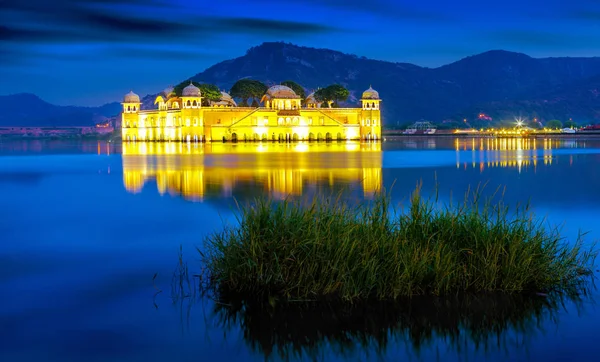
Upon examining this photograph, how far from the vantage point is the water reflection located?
295 inches

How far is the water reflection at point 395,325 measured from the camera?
7480mm

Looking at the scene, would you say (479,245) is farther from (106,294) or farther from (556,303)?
(106,294)

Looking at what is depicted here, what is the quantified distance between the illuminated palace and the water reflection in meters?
99.5

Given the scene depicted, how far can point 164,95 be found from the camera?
419ft

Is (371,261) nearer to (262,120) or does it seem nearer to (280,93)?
(262,120)

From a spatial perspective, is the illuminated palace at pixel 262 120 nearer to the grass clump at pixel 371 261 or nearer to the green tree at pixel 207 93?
the green tree at pixel 207 93

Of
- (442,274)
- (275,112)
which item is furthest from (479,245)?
(275,112)

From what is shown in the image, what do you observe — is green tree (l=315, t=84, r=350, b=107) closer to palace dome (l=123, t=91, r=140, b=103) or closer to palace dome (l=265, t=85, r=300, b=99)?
palace dome (l=265, t=85, r=300, b=99)

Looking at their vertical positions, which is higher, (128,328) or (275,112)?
(275,112)

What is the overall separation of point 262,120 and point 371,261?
100431 mm

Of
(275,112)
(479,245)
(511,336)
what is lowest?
(511,336)

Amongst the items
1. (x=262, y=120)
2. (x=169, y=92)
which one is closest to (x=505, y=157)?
(x=262, y=120)

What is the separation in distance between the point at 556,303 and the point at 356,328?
2841 millimetres

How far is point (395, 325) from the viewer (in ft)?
26.7
